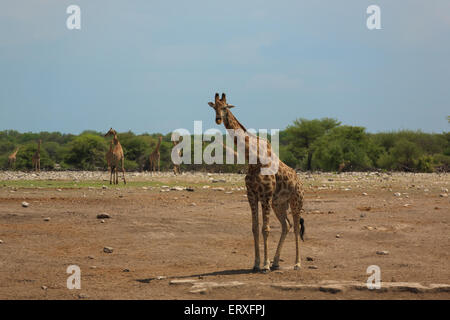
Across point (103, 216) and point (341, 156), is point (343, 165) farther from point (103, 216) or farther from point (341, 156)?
point (103, 216)

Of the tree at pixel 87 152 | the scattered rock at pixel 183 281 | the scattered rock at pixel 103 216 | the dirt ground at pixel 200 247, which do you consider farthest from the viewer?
the tree at pixel 87 152

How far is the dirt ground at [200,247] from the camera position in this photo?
24.1 feet

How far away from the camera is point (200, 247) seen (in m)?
10.7

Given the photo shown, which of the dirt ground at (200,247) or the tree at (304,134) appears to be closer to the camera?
the dirt ground at (200,247)

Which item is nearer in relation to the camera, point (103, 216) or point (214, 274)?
point (214, 274)

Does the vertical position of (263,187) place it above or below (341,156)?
below

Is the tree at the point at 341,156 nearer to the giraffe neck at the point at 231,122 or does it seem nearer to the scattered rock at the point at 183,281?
the giraffe neck at the point at 231,122

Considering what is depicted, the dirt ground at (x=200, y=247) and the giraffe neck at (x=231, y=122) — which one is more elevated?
the giraffe neck at (x=231, y=122)

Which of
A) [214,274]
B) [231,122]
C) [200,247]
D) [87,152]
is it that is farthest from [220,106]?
[87,152]

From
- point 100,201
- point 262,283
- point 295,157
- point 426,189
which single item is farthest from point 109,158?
point 295,157

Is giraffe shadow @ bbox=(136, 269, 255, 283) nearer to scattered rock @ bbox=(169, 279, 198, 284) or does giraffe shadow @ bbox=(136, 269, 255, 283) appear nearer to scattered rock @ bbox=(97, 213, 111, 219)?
scattered rock @ bbox=(169, 279, 198, 284)

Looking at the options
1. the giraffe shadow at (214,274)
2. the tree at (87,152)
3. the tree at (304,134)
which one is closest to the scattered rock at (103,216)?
the giraffe shadow at (214,274)

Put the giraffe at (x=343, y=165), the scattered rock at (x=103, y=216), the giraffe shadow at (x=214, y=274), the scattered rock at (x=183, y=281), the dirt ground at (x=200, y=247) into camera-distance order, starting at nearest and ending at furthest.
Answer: the dirt ground at (x=200, y=247) < the scattered rock at (x=183, y=281) < the giraffe shadow at (x=214, y=274) < the scattered rock at (x=103, y=216) < the giraffe at (x=343, y=165)

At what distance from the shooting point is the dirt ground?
7359mm
